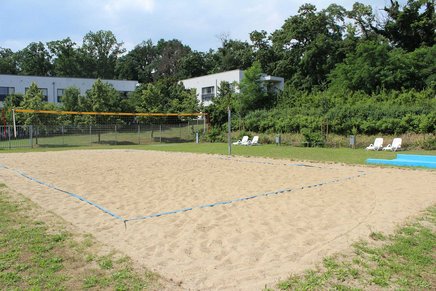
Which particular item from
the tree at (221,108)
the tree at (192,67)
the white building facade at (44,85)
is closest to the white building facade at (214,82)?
the tree at (221,108)

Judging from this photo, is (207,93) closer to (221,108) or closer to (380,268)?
(221,108)

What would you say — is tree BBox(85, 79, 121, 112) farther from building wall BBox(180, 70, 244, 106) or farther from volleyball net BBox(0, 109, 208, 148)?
building wall BBox(180, 70, 244, 106)

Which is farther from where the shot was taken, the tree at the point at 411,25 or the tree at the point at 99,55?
the tree at the point at 99,55

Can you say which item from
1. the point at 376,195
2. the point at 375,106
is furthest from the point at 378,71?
the point at 376,195

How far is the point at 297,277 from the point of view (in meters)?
3.01

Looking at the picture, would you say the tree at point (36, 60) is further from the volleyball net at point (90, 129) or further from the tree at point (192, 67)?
the volleyball net at point (90, 129)

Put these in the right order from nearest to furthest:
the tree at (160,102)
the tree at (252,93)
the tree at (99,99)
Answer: the tree at (99,99)
the tree at (160,102)
the tree at (252,93)

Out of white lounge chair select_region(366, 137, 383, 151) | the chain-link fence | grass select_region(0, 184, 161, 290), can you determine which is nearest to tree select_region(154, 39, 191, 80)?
the chain-link fence

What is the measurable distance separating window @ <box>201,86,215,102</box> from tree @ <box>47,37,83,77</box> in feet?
90.8

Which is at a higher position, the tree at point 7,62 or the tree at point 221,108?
the tree at point 7,62

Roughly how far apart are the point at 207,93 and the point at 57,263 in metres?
37.8

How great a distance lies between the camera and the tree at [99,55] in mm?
58812

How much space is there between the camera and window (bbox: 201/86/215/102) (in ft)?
131

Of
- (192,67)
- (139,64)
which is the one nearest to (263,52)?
(192,67)
